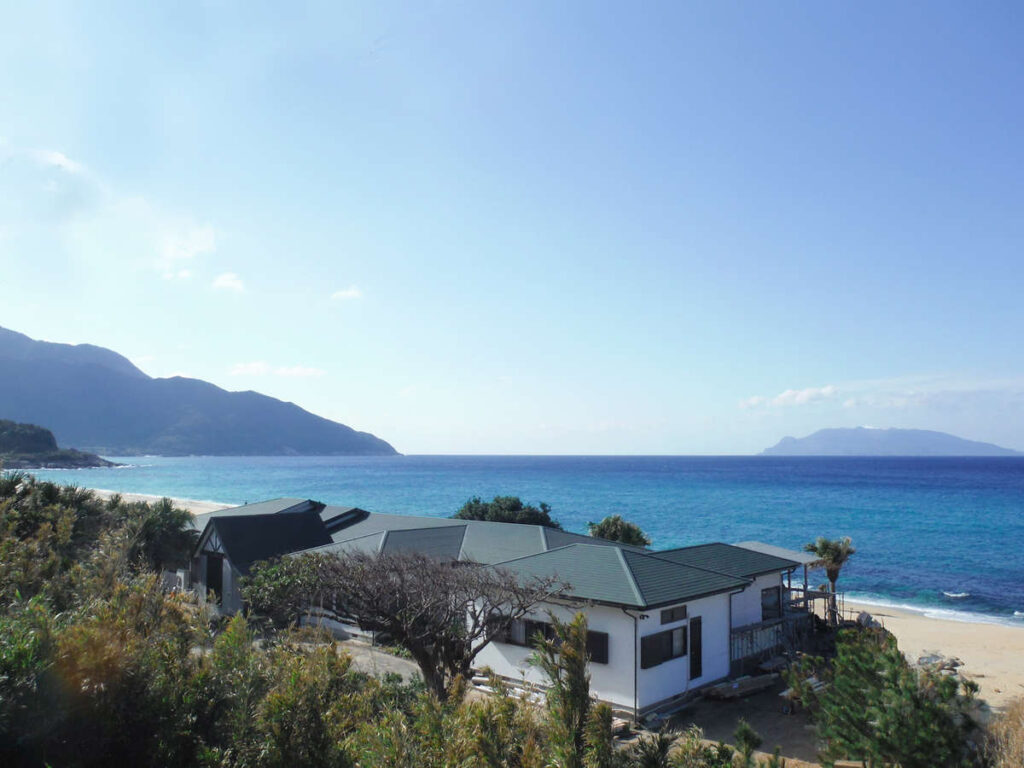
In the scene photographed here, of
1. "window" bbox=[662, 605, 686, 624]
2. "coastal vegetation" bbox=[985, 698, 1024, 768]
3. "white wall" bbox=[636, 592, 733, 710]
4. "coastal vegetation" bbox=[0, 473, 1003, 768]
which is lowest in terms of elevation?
"white wall" bbox=[636, 592, 733, 710]

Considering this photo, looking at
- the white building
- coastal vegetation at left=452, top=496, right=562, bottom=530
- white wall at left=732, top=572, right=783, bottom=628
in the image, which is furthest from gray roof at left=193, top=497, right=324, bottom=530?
white wall at left=732, top=572, right=783, bottom=628

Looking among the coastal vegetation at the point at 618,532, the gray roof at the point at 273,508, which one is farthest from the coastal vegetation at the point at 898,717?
the gray roof at the point at 273,508

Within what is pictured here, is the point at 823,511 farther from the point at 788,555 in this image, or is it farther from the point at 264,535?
the point at 264,535

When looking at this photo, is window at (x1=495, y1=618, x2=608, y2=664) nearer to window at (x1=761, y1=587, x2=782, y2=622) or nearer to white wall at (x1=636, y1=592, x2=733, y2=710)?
white wall at (x1=636, y1=592, x2=733, y2=710)

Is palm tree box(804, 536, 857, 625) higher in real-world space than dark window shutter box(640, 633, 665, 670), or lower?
higher

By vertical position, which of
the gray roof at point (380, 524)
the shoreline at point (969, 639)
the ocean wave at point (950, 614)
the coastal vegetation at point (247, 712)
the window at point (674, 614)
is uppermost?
the coastal vegetation at point (247, 712)

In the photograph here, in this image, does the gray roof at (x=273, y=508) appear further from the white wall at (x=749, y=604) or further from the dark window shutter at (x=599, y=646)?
the white wall at (x=749, y=604)

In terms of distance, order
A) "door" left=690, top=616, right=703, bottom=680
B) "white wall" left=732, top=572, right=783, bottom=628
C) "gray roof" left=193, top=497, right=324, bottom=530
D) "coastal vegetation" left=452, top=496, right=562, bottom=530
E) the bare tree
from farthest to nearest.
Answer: "coastal vegetation" left=452, top=496, right=562, bottom=530 → "gray roof" left=193, top=497, right=324, bottom=530 → "white wall" left=732, top=572, right=783, bottom=628 → "door" left=690, top=616, right=703, bottom=680 → the bare tree

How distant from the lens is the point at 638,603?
1688 centimetres

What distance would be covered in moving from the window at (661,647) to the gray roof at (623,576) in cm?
103

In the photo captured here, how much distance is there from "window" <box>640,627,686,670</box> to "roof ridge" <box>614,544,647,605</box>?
42.9 inches

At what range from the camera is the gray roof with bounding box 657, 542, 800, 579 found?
71.9ft

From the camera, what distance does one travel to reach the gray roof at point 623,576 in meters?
17.7

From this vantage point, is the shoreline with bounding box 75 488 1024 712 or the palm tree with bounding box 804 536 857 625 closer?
the shoreline with bounding box 75 488 1024 712
